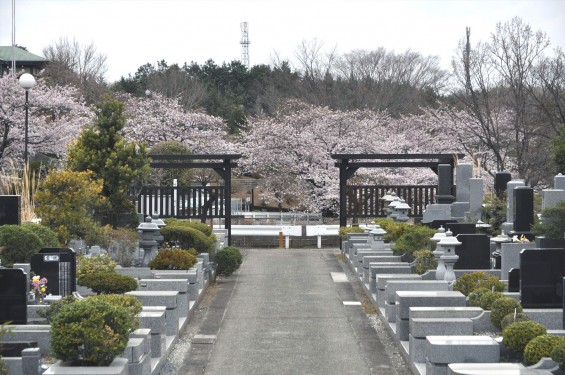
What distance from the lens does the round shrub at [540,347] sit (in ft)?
37.5

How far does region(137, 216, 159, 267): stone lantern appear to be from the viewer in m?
21.3

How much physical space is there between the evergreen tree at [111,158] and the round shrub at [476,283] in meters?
11.6

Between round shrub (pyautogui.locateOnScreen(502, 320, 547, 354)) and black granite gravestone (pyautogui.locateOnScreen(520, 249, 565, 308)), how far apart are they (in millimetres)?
2844

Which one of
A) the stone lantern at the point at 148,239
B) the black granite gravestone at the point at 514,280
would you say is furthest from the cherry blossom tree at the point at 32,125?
the black granite gravestone at the point at 514,280

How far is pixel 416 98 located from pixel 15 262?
165 feet

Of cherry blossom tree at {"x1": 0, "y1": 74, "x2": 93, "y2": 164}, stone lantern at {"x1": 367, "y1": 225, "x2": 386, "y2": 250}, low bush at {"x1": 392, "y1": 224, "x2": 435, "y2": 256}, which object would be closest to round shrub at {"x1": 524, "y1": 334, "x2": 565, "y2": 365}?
low bush at {"x1": 392, "y1": 224, "x2": 435, "y2": 256}

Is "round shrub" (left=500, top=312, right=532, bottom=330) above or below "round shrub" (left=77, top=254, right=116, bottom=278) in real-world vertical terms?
below

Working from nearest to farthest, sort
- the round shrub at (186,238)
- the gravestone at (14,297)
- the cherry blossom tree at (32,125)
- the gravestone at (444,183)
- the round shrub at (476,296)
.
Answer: the gravestone at (14,297) → the round shrub at (476,296) → the round shrub at (186,238) → the gravestone at (444,183) → the cherry blossom tree at (32,125)

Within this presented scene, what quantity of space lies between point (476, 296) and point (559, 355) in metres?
4.31

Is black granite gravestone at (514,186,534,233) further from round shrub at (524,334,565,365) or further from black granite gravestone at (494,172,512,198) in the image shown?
round shrub at (524,334,565,365)

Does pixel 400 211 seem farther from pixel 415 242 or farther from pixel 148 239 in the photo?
pixel 148 239

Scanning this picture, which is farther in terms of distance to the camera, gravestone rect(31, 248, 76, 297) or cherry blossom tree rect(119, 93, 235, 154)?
cherry blossom tree rect(119, 93, 235, 154)

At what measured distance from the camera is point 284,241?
1428 inches

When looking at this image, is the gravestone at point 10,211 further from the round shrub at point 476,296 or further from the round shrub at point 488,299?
the round shrub at point 488,299
